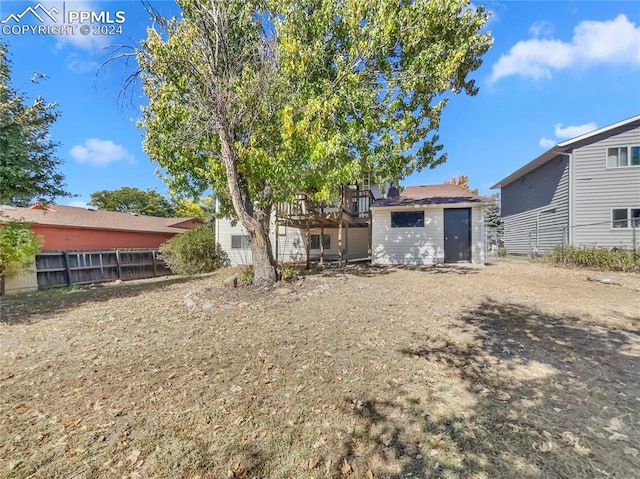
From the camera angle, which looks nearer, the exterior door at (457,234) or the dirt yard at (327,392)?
the dirt yard at (327,392)

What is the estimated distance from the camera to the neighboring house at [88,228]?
547 inches

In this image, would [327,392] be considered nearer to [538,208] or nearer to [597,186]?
[597,186]

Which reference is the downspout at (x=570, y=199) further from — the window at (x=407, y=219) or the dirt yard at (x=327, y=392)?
the dirt yard at (x=327, y=392)

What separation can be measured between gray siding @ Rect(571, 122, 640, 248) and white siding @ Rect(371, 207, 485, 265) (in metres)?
4.28

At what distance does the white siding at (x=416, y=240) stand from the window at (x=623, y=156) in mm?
5982

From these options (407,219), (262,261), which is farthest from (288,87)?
(407,219)

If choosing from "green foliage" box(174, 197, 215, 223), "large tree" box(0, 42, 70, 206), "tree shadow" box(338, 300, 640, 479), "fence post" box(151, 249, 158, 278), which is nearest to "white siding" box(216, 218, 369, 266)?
"green foliage" box(174, 197, 215, 223)

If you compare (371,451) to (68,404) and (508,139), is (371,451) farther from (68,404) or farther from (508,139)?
(508,139)

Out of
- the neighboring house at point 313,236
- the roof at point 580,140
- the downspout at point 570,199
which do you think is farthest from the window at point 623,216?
the neighboring house at point 313,236

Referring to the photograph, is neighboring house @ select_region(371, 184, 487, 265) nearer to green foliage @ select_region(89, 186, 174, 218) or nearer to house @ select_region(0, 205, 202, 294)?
house @ select_region(0, 205, 202, 294)

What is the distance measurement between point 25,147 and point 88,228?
29.2 ft

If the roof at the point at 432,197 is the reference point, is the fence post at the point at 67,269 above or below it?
below

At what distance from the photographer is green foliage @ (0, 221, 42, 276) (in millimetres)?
9039

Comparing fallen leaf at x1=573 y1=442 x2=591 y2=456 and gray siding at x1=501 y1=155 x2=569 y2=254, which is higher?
gray siding at x1=501 y1=155 x2=569 y2=254
